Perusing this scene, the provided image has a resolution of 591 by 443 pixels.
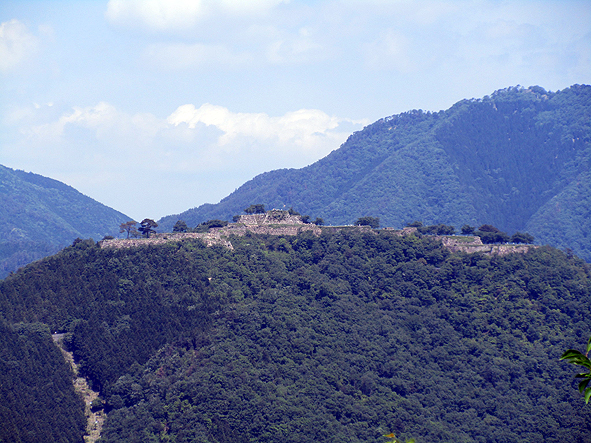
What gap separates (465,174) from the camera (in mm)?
170750

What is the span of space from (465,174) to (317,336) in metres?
105

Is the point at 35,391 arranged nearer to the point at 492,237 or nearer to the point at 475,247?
the point at 475,247

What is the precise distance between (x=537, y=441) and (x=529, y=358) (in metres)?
9.98

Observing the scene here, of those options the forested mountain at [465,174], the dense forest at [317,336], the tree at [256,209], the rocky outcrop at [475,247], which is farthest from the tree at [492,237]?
the forested mountain at [465,174]

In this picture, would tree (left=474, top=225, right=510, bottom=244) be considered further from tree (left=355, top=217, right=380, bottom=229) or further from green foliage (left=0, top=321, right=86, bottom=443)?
green foliage (left=0, top=321, right=86, bottom=443)

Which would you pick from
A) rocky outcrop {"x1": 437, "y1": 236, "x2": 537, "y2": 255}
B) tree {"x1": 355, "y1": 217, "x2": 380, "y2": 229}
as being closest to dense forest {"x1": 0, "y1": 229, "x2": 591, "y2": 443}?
rocky outcrop {"x1": 437, "y1": 236, "x2": 537, "y2": 255}

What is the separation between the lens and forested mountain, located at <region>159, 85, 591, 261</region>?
524ft

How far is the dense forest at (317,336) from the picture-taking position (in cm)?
6394

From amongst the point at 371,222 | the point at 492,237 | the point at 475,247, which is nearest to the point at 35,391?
the point at 371,222

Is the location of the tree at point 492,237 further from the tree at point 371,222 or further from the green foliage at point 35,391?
the green foliage at point 35,391

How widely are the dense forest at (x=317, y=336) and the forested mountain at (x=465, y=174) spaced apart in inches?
2692

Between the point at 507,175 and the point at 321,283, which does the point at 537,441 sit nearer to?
the point at 321,283

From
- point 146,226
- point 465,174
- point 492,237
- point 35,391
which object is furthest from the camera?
point 465,174

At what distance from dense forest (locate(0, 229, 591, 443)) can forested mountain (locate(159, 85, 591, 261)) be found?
224 ft
